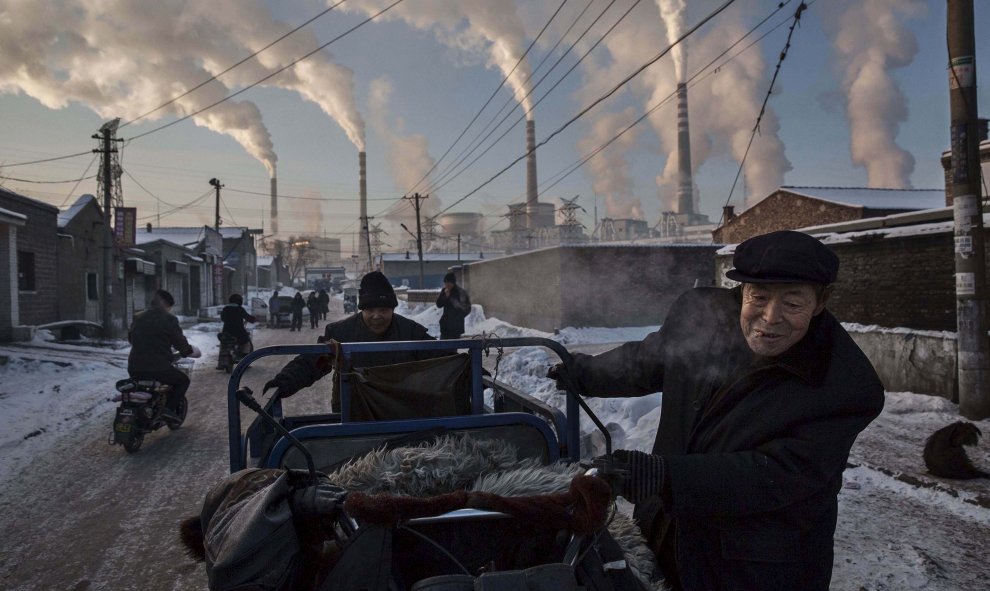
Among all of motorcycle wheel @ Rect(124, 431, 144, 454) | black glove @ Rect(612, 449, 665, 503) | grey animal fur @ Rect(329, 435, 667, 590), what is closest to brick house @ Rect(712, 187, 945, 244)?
motorcycle wheel @ Rect(124, 431, 144, 454)

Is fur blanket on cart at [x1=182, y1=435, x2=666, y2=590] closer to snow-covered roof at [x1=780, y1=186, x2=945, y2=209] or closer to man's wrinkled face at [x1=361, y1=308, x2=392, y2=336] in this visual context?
man's wrinkled face at [x1=361, y1=308, x2=392, y2=336]

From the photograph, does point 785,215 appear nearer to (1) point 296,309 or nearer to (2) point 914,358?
(2) point 914,358

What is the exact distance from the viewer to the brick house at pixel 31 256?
51.9 ft

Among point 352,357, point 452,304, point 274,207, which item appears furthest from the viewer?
point 274,207

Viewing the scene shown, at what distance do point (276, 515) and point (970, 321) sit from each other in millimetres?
7889

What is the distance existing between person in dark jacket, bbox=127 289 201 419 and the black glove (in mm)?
6927

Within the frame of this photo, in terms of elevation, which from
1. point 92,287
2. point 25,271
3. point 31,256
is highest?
point 31,256

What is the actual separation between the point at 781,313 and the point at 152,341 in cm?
762

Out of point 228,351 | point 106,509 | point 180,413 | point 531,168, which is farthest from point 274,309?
point 531,168

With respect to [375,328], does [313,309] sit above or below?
below

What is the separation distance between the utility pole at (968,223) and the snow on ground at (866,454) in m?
0.48

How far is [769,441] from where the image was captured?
1699mm

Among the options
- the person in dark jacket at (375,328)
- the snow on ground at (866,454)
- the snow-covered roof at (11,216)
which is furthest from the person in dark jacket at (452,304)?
the snow-covered roof at (11,216)

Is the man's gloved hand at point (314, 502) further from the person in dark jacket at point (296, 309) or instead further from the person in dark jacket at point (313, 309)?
the person in dark jacket at point (313, 309)
